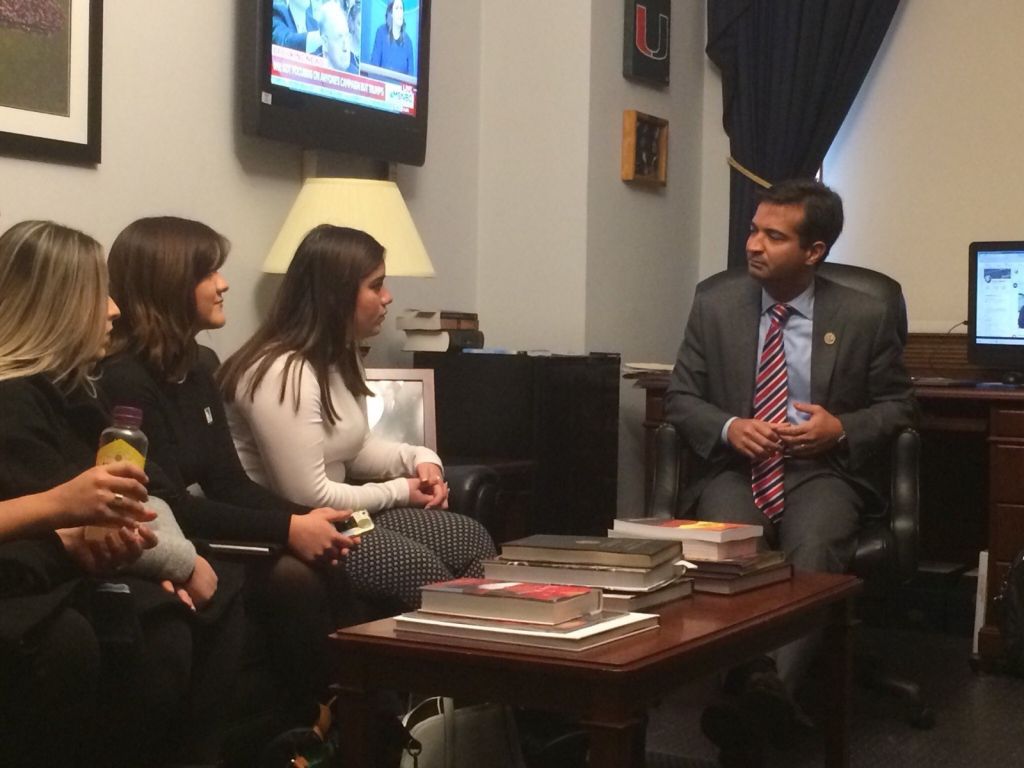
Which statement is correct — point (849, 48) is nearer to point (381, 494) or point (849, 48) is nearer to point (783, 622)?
point (381, 494)

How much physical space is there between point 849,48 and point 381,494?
2.41m

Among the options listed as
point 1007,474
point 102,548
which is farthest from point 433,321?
point 102,548

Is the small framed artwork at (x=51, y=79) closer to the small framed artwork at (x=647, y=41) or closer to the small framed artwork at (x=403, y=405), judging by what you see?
the small framed artwork at (x=403, y=405)

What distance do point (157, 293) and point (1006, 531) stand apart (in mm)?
2251

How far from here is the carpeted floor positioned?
9.37 ft

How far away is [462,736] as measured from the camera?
213 centimetres

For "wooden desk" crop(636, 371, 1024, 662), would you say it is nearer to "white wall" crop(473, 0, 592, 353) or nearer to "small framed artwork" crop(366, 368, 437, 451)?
"white wall" crop(473, 0, 592, 353)

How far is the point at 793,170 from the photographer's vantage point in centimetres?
448

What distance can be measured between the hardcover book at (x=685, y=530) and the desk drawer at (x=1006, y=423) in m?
1.41

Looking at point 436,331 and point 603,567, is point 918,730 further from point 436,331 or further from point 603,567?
point 436,331

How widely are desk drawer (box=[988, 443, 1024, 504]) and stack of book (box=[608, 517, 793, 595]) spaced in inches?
53.1

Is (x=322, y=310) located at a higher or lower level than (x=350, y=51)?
lower

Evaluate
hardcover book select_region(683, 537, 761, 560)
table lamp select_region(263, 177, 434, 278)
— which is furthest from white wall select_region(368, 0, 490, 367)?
hardcover book select_region(683, 537, 761, 560)

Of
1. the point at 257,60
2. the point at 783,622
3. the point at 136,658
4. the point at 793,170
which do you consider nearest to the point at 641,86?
the point at 793,170
